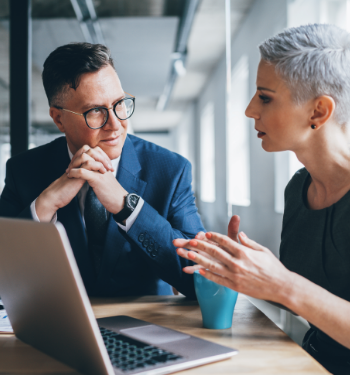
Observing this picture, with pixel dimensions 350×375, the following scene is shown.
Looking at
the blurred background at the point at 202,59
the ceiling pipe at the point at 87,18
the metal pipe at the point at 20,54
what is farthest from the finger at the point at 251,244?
the ceiling pipe at the point at 87,18

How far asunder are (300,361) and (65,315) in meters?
0.43

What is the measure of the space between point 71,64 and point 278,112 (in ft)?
2.56

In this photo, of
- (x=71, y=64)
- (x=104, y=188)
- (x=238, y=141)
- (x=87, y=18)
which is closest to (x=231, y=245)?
(x=104, y=188)

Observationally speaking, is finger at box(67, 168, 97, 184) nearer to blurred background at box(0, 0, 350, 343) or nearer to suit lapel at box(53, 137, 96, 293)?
suit lapel at box(53, 137, 96, 293)

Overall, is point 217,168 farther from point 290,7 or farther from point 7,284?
point 7,284

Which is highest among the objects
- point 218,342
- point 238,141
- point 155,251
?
point 238,141

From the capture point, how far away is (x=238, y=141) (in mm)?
6258

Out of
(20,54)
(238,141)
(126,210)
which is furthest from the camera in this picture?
(238,141)

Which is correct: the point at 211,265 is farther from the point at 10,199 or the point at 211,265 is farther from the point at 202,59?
the point at 202,59

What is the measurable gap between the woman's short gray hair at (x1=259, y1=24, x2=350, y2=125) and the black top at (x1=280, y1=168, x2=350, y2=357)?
0.89 feet

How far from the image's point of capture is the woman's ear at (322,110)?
106cm

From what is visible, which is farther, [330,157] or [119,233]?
[119,233]

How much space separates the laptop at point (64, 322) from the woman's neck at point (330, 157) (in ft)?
2.04

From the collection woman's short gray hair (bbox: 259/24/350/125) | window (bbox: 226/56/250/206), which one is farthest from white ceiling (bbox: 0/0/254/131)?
woman's short gray hair (bbox: 259/24/350/125)
